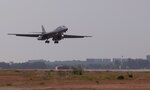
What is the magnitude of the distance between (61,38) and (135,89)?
29266mm

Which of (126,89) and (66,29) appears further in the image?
(66,29)

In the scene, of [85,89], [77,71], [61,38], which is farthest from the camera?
[77,71]

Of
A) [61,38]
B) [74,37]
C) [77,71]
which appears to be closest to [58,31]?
[61,38]

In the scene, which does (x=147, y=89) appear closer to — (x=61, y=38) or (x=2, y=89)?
(x=2, y=89)

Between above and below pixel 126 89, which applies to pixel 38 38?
above

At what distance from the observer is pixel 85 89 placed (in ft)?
171

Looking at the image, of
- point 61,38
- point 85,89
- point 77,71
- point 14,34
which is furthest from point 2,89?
point 77,71

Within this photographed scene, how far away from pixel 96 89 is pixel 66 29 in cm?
2927

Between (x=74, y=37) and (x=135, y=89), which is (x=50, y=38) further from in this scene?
(x=135, y=89)

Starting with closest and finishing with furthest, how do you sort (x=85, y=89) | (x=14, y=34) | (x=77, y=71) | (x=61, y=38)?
(x=85, y=89), (x=61, y=38), (x=14, y=34), (x=77, y=71)

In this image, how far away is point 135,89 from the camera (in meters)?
52.6

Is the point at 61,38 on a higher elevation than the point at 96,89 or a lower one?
higher

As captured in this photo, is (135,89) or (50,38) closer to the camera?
(135,89)

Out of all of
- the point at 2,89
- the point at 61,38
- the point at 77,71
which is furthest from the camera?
the point at 77,71
